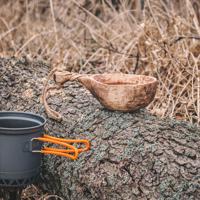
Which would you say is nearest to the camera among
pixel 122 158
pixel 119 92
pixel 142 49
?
pixel 122 158

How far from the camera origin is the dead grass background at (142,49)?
2.78 meters

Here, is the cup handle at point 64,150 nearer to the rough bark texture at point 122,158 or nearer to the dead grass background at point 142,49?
the rough bark texture at point 122,158

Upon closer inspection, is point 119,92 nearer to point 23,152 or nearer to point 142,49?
point 23,152

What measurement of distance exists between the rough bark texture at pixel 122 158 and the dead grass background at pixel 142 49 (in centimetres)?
64

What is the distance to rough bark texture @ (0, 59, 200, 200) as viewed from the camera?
163 centimetres

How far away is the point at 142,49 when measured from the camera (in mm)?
3131

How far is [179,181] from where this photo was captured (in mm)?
1609

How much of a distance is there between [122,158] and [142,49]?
1.53m

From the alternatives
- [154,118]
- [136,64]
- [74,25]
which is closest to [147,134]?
[154,118]

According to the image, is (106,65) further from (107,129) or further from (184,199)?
(184,199)

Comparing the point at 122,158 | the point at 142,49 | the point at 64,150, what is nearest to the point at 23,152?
the point at 64,150

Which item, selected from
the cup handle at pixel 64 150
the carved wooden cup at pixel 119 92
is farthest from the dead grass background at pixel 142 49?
the cup handle at pixel 64 150

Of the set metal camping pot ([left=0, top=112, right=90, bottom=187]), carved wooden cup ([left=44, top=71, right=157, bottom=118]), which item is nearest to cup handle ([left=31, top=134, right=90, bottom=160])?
metal camping pot ([left=0, top=112, right=90, bottom=187])

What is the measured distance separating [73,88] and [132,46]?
1057mm
